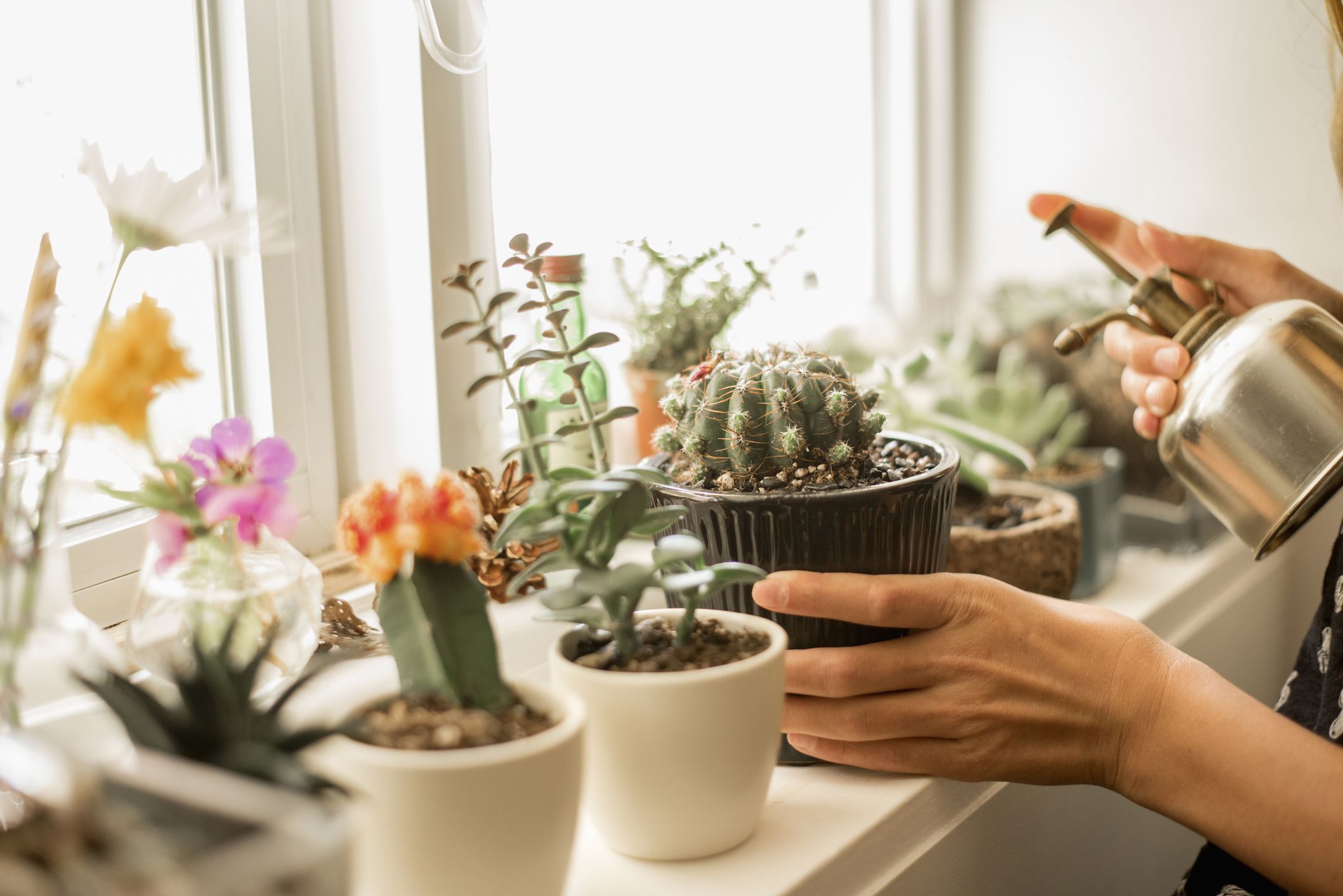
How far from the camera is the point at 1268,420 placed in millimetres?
777

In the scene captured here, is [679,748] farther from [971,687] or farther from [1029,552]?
[1029,552]

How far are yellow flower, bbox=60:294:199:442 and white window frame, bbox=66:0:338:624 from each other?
367mm

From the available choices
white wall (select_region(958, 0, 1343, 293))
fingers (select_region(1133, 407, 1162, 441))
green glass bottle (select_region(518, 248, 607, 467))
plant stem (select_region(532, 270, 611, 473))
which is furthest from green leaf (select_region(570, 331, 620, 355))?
white wall (select_region(958, 0, 1343, 293))

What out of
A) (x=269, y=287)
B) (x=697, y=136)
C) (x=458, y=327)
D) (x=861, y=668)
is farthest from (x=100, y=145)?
(x=697, y=136)

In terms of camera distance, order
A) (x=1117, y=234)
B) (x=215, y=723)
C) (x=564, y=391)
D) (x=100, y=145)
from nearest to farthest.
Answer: (x=215, y=723), (x=100, y=145), (x=564, y=391), (x=1117, y=234)

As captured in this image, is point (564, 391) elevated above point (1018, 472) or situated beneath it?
elevated above

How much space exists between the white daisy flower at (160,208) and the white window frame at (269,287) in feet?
1.05

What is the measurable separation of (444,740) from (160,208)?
277 mm

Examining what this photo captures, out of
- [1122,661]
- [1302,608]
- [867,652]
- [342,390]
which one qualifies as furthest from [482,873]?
[1302,608]

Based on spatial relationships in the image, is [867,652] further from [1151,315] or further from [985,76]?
[985,76]

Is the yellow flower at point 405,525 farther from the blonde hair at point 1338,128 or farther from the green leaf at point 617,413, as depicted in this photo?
the blonde hair at point 1338,128

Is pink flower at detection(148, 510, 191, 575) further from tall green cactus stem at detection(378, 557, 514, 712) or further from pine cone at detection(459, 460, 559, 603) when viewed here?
pine cone at detection(459, 460, 559, 603)

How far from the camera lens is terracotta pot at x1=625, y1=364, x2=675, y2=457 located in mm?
1124

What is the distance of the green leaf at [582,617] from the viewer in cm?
56
